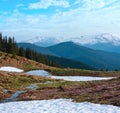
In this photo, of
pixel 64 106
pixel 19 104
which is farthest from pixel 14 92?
pixel 64 106

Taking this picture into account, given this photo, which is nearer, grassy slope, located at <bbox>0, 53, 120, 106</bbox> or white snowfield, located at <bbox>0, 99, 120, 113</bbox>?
white snowfield, located at <bbox>0, 99, 120, 113</bbox>

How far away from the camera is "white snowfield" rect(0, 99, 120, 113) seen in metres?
26.9

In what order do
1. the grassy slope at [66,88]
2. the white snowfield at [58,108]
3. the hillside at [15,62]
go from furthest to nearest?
the hillside at [15,62], the grassy slope at [66,88], the white snowfield at [58,108]

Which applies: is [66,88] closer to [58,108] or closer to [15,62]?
[58,108]

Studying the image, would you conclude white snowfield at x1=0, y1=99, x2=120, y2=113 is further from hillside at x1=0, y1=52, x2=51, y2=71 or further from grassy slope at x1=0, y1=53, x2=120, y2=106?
hillside at x1=0, y1=52, x2=51, y2=71

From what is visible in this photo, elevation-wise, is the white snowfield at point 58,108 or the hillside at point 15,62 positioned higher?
the hillside at point 15,62

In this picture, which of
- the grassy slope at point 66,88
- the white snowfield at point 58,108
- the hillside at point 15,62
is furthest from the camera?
the hillside at point 15,62

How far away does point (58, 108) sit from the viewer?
28.5m

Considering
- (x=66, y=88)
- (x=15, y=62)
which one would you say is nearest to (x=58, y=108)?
(x=66, y=88)

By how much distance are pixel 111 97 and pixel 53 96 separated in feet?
27.1

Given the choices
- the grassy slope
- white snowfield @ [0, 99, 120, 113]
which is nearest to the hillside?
the grassy slope

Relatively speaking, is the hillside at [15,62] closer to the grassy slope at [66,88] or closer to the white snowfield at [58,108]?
the grassy slope at [66,88]

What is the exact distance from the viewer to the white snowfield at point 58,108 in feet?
88.2

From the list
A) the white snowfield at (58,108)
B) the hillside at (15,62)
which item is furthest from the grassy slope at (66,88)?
the hillside at (15,62)
